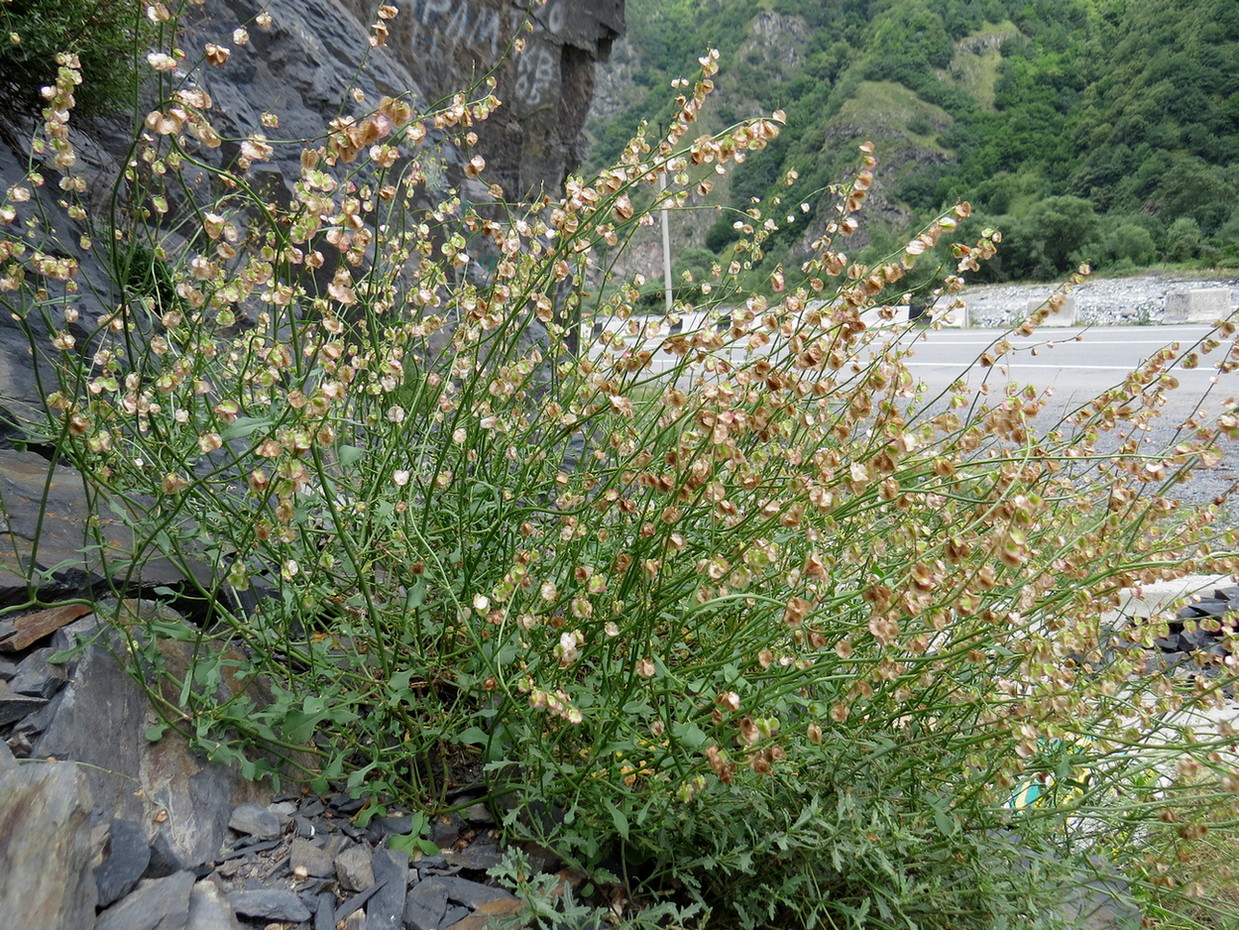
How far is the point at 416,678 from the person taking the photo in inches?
77.9

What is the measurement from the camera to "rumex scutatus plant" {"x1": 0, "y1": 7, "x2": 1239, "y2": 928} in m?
1.29

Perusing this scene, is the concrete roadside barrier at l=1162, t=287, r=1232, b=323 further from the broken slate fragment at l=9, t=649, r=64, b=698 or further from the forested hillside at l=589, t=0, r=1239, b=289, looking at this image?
the broken slate fragment at l=9, t=649, r=64, b=698

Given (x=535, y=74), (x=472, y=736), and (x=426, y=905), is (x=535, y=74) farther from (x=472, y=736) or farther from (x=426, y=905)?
(x=426, y=905)

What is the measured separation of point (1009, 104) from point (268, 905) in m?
47.9

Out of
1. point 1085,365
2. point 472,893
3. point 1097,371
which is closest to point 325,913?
point 472,893

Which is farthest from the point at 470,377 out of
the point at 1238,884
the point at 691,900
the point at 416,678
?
the point at 1238,884

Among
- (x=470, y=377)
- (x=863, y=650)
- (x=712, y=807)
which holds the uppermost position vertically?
(x=470, y=377)

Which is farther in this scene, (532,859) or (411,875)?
(532,859)

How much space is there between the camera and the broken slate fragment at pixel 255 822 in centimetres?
158

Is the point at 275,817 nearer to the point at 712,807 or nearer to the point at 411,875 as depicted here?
the point at 411,875

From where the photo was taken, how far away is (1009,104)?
3978 centimetres

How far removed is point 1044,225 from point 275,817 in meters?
27.2

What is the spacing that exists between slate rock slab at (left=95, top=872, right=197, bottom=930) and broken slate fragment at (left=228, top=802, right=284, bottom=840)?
0.24 metres

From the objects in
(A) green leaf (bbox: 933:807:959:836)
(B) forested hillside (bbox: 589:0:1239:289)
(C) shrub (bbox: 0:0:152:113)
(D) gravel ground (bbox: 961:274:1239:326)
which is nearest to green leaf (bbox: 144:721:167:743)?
(A) green leaf (bbox: 933:807:959:836)
